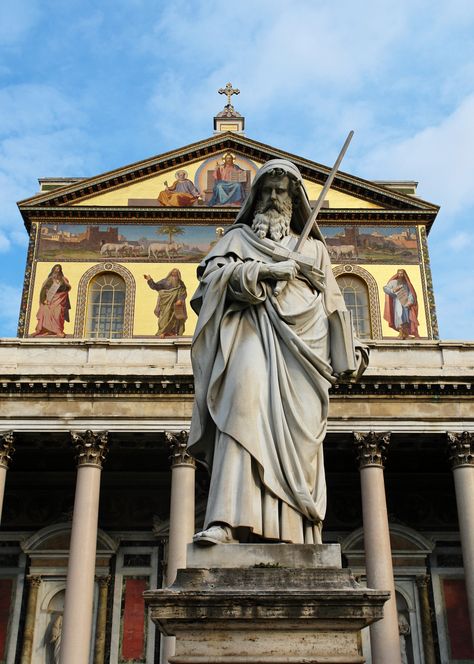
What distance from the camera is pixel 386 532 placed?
59.6 ft

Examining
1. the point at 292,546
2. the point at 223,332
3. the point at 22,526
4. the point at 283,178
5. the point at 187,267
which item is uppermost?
the point at 187,267

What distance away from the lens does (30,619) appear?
21.0 metres

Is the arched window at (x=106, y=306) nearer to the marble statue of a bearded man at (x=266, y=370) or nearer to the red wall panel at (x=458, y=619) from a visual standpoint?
the red wall panel at (x=458, y=619)

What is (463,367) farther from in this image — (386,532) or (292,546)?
(292,546)

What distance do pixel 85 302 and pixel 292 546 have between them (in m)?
21.5

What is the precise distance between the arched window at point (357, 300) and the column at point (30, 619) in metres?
10.9

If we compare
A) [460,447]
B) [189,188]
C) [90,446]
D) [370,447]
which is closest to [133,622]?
[90,446]

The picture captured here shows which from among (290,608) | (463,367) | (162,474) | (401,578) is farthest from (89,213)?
(290,608)

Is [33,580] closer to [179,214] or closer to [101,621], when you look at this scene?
[101,621]

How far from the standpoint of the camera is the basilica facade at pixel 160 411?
1912 cm

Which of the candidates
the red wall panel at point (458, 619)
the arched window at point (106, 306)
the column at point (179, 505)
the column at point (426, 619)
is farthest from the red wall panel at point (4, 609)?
the red wall panel at point (458, 619)

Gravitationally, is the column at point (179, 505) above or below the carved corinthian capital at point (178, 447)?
below

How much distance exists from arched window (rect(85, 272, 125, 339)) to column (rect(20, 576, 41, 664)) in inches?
267

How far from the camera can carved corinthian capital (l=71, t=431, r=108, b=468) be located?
18.8 m
